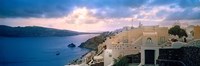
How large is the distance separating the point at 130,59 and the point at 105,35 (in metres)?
0.80

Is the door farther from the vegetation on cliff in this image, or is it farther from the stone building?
the vegetation on cliff

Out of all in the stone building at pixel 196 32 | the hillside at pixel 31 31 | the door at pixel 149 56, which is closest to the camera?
the stone building at pixel 196 32

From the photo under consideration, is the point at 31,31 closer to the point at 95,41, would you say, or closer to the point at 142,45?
the point at 95,41

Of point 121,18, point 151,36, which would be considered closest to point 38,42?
point 121,18

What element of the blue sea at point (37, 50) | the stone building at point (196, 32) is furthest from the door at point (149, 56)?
the blue sea at point (37, 50)

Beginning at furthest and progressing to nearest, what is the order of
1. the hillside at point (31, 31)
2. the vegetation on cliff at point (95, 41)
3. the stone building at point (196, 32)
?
1. the vegetation on cliff at point (95, 41)
2. the hillside at point (31, 31)
3. the stone building at point (196, 32)

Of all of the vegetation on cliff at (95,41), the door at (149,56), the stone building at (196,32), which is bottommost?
the door at (149,56)

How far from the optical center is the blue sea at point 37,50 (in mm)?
7254

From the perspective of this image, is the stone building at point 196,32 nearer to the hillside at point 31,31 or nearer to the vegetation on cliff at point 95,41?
the vegetation on cliff at point 95,41

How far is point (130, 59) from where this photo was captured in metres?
6.86

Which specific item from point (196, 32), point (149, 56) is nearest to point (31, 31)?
point (149, 56)

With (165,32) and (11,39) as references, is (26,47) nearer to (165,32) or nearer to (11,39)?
(11,39)

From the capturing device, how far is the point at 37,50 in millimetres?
7645

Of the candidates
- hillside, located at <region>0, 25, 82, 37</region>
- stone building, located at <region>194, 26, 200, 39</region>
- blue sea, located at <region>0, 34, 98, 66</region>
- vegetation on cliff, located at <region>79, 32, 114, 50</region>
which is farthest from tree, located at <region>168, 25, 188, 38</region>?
hillside, located at <region>0, 25, 82, 37</region>
